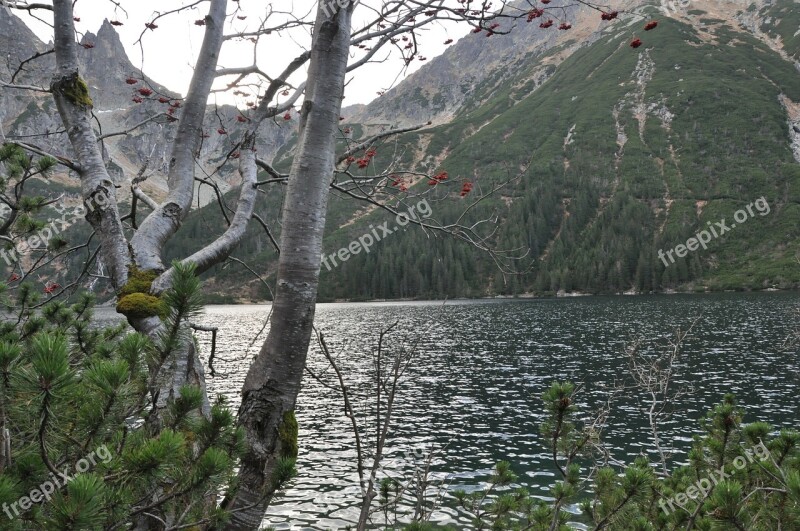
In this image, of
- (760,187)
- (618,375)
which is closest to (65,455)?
(618,375)

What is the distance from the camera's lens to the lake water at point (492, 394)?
51.2ft

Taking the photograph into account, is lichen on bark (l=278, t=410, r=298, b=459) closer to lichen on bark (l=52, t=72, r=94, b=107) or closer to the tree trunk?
the tree trunk

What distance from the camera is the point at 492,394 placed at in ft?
90.6

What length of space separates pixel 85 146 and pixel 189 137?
89cm

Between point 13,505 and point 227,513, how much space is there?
3.63 feet

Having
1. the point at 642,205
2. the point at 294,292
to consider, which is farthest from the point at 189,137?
the point at 642,205

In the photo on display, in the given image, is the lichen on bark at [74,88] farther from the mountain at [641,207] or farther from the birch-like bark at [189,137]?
the mountain at [641,207]

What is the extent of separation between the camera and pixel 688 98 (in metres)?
182

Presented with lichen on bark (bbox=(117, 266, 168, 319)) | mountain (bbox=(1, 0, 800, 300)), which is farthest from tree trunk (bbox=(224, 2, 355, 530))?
mountain (bbox=(1, 0, 800, 300))

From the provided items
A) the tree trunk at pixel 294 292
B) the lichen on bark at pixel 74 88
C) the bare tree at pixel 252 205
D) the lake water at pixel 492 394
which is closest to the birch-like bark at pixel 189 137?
the bare tree at pixel 252 205

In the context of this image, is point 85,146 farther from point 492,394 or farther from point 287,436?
point 492,394

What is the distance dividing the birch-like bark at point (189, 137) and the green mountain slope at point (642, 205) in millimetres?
107408

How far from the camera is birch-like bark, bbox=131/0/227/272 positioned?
4.25 metres

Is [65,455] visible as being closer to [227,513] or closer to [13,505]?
[13,505]
